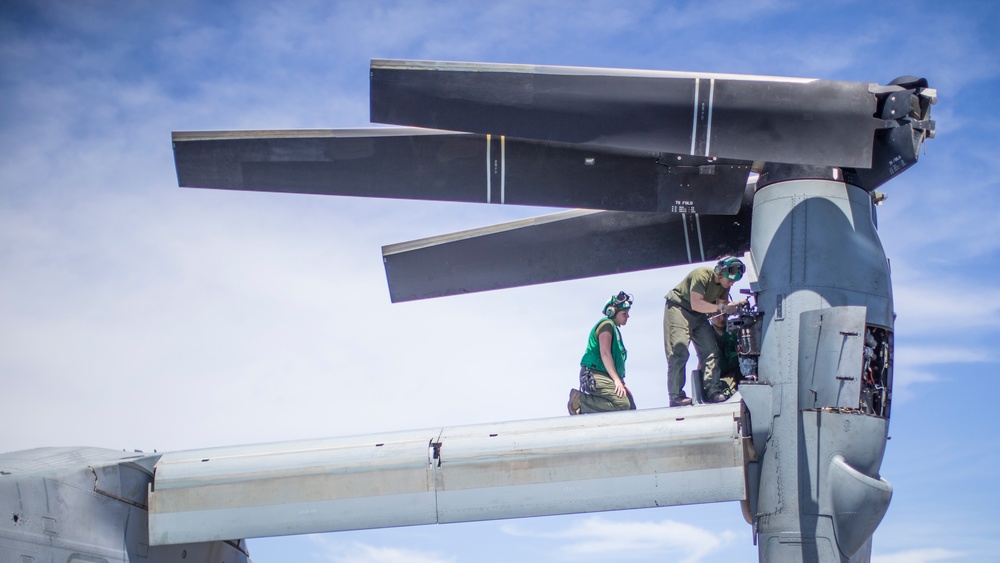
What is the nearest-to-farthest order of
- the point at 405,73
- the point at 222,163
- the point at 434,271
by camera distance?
the point at 405,73 < the point at 222,163 < the point at 434,271

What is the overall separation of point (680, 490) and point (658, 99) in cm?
378

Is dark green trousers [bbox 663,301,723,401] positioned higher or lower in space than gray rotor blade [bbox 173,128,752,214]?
lower

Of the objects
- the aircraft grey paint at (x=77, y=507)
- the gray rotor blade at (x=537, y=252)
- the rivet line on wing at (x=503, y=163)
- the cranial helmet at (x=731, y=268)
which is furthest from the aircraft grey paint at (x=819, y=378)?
the aircraft grey paint at (x=77, y=507)

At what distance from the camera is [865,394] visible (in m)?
9.94

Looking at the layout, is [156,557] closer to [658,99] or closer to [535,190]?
[535,190]

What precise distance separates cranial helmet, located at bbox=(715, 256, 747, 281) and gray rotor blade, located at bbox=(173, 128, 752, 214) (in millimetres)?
567

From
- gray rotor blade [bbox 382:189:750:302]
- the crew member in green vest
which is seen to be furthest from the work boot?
gray rotor blade [bbox 382:189:750:302]

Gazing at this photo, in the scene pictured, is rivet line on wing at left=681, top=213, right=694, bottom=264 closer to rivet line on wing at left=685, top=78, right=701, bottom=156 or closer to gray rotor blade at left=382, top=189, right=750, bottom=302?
gray rotor blade at left=382, top=189, right=750, bottom=302

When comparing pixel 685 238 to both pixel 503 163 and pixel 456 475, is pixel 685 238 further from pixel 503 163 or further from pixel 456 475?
pixel 456 475

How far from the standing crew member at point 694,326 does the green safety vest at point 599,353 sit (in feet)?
1.93

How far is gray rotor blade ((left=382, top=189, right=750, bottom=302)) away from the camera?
12969 millimetres

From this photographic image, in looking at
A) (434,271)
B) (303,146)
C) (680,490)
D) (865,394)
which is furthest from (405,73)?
(865,394)

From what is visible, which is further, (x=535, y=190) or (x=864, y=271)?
(x=535, y=190)

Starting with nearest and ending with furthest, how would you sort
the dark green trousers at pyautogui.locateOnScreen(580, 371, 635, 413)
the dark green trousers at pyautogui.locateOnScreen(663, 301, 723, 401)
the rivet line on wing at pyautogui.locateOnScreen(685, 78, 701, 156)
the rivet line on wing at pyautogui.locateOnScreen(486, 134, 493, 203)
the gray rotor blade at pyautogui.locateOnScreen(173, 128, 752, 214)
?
the rivet line on wing at pyautogui.locateOnScreen(685, 78, 701, 156)
the gray rotor blade at pyautogui.locateOnScreen(173, 128, 752, 214)
the rivet line on wing at pyautogui.locateOnScreen(486, 134, 493, 203)
the dark green trousers at pyautogui.locateOnScreen(663, 301, 723, 401)
the dark green trousers at pyautogui.locateOnScreen(580, 371, 635, 413)
